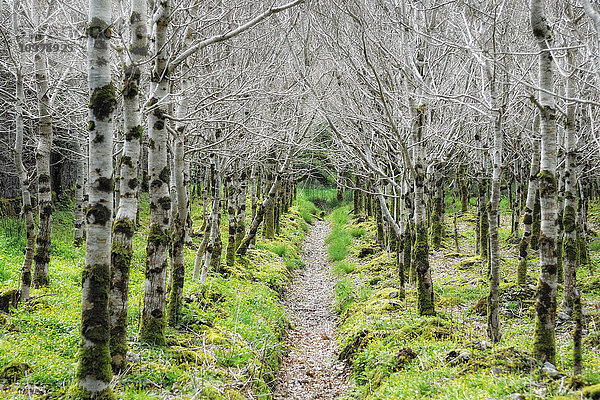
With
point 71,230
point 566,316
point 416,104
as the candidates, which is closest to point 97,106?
point 416,104

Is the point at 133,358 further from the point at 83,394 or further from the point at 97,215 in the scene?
the point at 97,215

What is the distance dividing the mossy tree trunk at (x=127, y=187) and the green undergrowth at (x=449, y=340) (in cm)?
323

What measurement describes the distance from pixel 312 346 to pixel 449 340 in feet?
9.52

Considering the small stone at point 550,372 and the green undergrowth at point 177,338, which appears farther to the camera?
the green undergrowth at point 177,338

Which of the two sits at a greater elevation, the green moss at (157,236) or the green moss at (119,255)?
the green moss at (157,236)

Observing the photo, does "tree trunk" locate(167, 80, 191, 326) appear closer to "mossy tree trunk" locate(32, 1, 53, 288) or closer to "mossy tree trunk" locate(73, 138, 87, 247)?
"mossy tree trunk" locate(32, 1, 53, 288)

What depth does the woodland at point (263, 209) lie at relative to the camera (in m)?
4.51

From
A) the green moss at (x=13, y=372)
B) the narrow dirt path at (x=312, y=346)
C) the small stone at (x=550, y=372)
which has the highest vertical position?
the green moss at (x=13, y=372)

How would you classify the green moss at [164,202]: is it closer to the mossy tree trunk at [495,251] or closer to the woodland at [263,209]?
the woodland at [263,209]

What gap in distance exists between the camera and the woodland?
177 inches

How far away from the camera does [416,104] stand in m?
7.65

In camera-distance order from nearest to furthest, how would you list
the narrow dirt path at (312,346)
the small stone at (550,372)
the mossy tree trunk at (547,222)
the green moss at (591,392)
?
1. the green moss at (591,392)
2. the small stone at (550,372)
3. the mossy tree trunk at (547,222)
4. the narrow dirt path at (312,346)

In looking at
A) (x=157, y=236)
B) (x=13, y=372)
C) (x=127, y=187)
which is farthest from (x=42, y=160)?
(x=13, y=372)

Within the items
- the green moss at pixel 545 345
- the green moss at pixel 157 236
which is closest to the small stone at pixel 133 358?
the green moss at pixel 157 236
